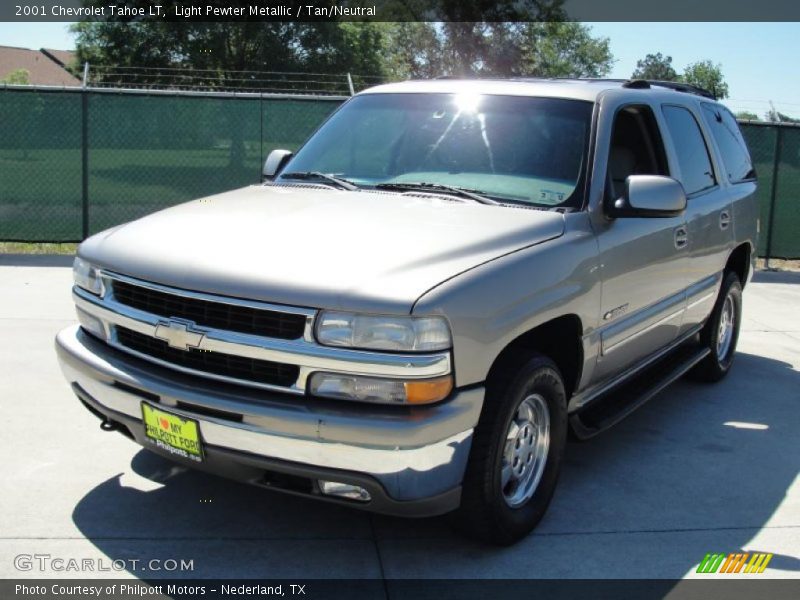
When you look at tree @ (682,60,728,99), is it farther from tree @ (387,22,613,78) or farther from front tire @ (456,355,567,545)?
front tire @ (456,355,567,545)

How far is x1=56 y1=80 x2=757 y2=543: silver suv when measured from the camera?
3229 millimetres

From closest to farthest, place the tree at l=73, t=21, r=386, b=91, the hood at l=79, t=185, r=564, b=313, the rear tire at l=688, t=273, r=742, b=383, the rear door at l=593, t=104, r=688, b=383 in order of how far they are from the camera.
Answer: the hood at l=79, t=185, r=564, b=313
the rear door at l=593, t=104, r=688, b=383
the rear tire at l=688, t=273, r=742, b=383
the tree at l=73, t=21, r=386, b=91

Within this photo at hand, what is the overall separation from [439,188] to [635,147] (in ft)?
4.48

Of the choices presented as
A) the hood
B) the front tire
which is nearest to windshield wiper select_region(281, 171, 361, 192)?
the hood

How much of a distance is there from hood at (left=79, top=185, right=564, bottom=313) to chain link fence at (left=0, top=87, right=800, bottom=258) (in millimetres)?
7371

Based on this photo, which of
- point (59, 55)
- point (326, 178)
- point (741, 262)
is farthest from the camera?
point (59, 55)

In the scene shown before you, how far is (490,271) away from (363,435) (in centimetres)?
83

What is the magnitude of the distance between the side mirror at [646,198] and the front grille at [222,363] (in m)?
1.91

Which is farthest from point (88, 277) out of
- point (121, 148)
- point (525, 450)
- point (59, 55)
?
point (59, 55)

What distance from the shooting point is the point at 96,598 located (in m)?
3.38

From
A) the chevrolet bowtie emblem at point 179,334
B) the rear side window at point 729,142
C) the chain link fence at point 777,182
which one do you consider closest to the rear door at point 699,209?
the rear side window at point 729,142

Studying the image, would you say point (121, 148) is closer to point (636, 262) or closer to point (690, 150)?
point (690, 150)

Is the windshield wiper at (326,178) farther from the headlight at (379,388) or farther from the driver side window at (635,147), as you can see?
the headlight at (379,388)
